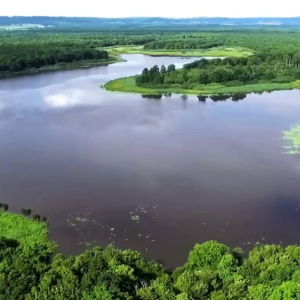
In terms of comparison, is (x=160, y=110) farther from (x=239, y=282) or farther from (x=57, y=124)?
(x=239, y=282)

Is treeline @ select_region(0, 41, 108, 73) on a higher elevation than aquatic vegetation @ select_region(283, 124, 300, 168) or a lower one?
higher

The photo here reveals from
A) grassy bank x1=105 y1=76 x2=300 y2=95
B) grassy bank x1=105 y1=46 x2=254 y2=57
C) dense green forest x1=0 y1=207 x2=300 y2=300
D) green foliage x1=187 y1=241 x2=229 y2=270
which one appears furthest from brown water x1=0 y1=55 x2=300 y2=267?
grassy bank x1=105 y1=46 x2=254 y2=57

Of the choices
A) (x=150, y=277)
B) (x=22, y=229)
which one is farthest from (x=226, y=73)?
(x=150, y=277)

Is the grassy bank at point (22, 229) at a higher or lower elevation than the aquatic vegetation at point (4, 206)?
lower

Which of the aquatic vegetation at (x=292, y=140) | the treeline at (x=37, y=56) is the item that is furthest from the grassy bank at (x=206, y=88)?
the treeline at (x=37, y=56)

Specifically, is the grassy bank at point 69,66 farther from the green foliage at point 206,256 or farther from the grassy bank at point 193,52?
the green foliage at point 206,256

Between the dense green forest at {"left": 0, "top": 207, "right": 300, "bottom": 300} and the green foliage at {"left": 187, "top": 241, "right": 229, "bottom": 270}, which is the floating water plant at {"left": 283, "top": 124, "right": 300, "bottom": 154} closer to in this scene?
Result: the dense green forest at {"left": 0, "top": 207, "right": 300, "bottom": 300}

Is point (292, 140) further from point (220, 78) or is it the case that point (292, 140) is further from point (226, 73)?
point (226, 73)
